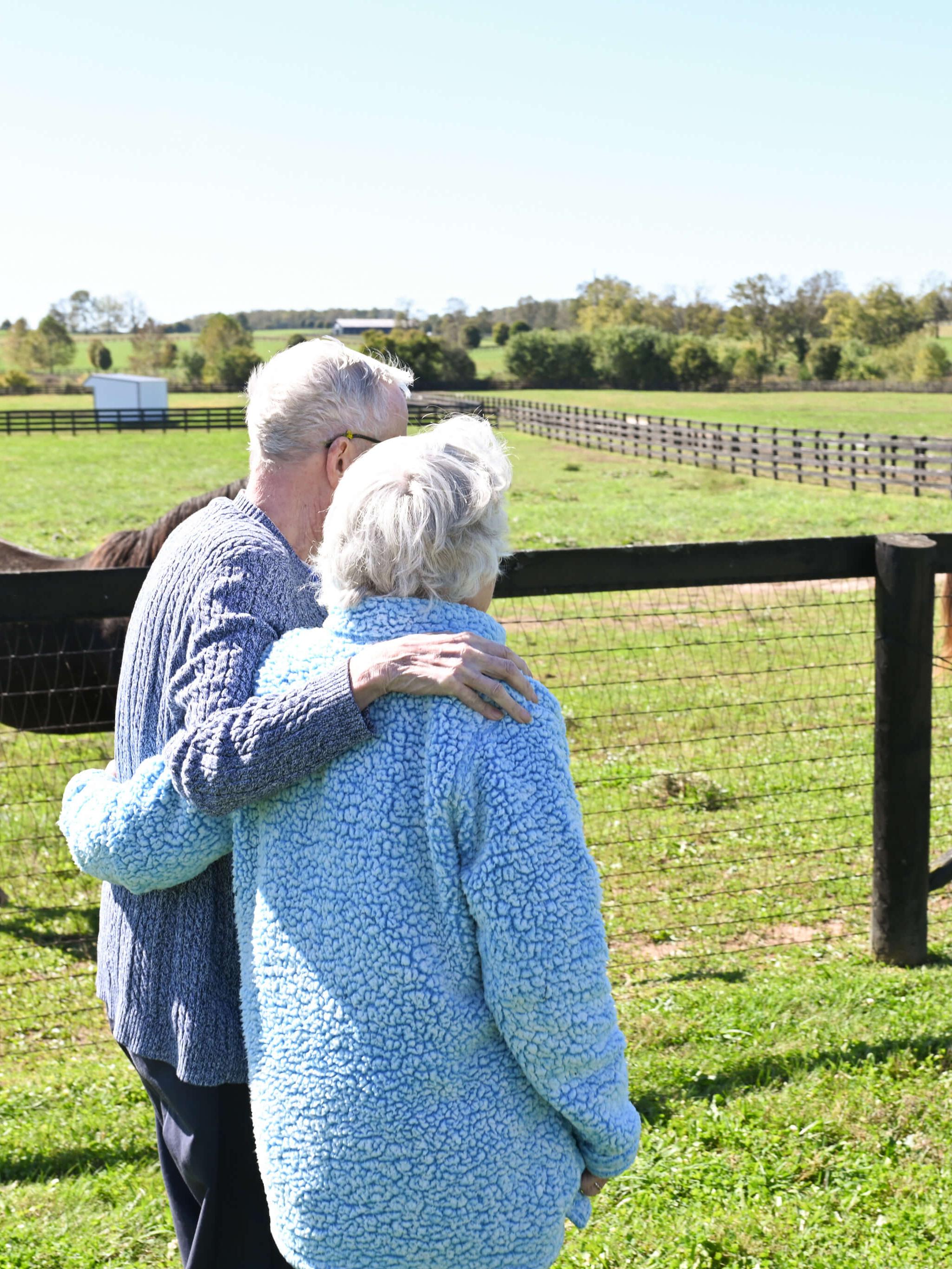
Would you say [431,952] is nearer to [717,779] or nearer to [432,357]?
[717,779]

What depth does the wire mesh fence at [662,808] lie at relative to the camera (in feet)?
15.0

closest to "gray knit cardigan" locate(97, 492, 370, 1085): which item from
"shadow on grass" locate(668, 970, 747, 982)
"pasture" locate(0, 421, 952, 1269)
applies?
"pasture" locate(0, 421, 952, 1269)

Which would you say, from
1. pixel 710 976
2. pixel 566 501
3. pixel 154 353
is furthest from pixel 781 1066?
pixel 154 353

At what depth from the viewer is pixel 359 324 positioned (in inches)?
4439

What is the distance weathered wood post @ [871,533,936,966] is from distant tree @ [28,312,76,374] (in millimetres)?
103271

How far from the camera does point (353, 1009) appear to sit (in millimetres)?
1584

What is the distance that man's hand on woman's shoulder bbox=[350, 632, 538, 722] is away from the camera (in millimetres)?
1533

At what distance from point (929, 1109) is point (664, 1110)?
0.74m

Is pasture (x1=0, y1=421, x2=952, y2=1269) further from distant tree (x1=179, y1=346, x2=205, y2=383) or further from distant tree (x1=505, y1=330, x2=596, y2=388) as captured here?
distant tree (x1=179, y1=346, x2=205, y2=383)

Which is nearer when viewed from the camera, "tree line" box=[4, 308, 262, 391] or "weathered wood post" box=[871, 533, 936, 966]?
"weathered wood post" box=[871, 533, 936, 966]

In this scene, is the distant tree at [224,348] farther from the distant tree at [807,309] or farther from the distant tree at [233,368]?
the distant tree at [807,309]

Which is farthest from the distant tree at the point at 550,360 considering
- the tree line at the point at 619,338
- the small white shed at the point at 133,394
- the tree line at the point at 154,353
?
the small white shed at the point at 133,394

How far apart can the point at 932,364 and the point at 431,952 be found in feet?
281

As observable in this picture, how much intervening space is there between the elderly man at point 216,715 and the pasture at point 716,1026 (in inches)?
40.6
